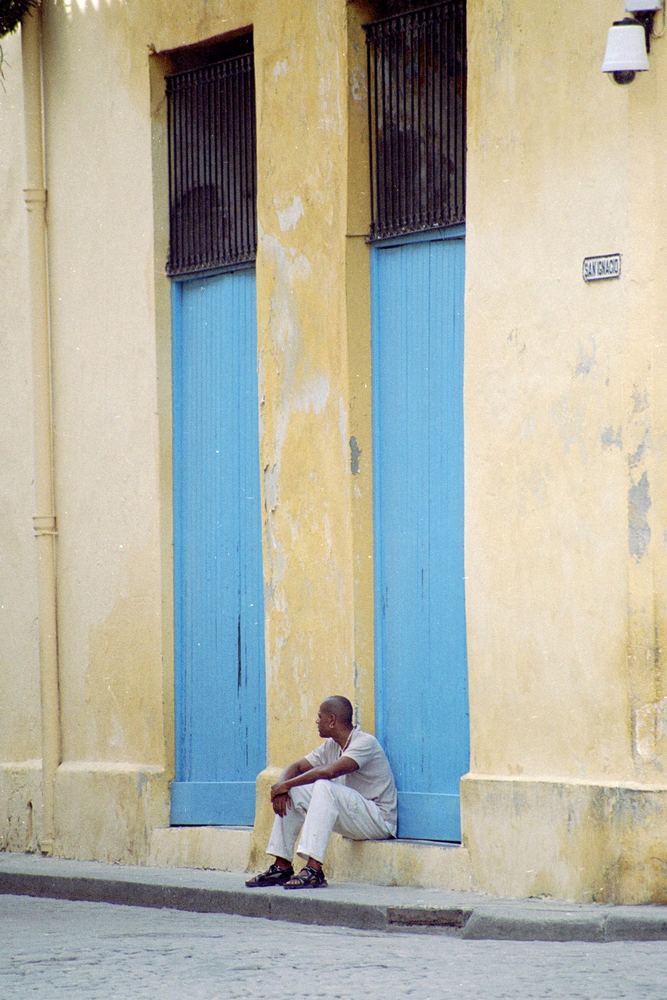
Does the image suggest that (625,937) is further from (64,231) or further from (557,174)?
(64,231)

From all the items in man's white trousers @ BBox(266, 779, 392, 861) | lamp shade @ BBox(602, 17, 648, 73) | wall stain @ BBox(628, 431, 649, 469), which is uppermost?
lamp shade @ BBox(602, 17, 648, 73)

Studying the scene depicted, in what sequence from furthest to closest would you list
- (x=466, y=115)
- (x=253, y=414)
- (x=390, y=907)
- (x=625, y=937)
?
1. (x=253, y=414)
2. (x=466, y=115)
3. (x=390, y=907)
4. (x=625, y=937)

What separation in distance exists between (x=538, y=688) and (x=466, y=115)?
294 cm

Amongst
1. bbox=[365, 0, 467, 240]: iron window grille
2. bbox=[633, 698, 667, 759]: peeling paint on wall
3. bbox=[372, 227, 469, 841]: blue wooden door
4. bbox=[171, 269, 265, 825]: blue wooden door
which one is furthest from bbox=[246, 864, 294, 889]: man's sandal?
bbox=[365, 0, 467, 240]: iron window grille

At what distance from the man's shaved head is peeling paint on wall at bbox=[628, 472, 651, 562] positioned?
6.78 ft

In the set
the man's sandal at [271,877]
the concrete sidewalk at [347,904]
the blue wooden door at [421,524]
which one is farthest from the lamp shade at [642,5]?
the man's sandal at [271,877]

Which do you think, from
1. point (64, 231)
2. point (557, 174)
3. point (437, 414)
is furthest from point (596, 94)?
point (64, 231)

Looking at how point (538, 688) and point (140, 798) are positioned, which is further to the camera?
point (140, 798)

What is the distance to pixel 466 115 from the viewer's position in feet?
35.7

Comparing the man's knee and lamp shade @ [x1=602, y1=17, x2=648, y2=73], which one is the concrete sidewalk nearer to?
the man's knee

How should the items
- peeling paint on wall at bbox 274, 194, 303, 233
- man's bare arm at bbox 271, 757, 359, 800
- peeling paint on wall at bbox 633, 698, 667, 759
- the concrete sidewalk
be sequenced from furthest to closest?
peeling paint on wall at bbox 274, 194, 303, 233, man's bare arm at bbox 271, 757, 359, 800, peeling paint on wall at bbox 633, 698, 667, 759, the concrete sidewalk

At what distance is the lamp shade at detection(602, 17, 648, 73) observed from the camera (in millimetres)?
9352

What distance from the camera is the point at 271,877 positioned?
10.9 metres

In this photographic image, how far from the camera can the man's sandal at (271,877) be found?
10.9 m
